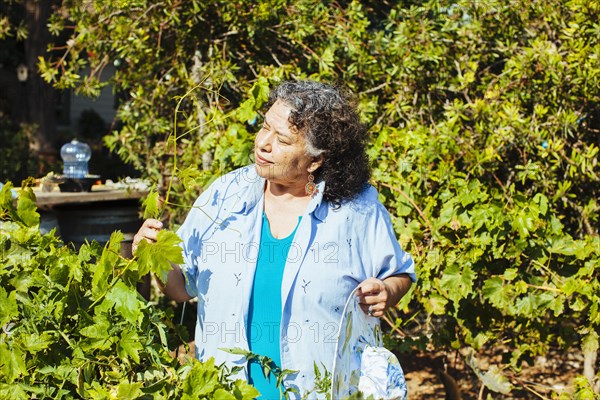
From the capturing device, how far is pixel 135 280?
204 centimetres

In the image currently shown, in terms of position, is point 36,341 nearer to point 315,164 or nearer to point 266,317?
point 266,317

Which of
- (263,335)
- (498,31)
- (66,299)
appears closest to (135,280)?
(66,299)

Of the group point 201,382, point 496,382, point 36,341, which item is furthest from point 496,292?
point 36,341

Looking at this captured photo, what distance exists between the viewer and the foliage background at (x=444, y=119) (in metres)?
3.54

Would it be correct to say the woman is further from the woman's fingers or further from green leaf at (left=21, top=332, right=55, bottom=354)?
green leaf at (left=21, top=332, right=55, bottom=354)

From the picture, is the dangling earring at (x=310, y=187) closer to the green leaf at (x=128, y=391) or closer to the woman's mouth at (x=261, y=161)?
the woman's mouth at (x=261, y=161)

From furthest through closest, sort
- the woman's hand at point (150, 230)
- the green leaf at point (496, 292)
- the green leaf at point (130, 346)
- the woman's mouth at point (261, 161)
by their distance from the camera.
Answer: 1. the green leaf at point (496, 292)
2. the woman's mouth at point (261, 161)
3. the woman's hand at point (150, 230)
4. the green leaf at point (130, 346)

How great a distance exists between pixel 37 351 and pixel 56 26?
4.11 m

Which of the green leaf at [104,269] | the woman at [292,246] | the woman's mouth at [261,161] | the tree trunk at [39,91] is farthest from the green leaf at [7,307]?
the tree trunk at [39,91]

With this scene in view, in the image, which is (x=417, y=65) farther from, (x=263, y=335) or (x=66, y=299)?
(x=66, y=299)

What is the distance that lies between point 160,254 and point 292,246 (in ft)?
1.82

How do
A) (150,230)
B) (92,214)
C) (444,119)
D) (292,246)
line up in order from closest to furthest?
(150,230)
(292,246)
(444,119)
(92,214)

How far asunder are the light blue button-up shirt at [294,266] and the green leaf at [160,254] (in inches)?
16.3

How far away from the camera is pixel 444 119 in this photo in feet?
15.2
